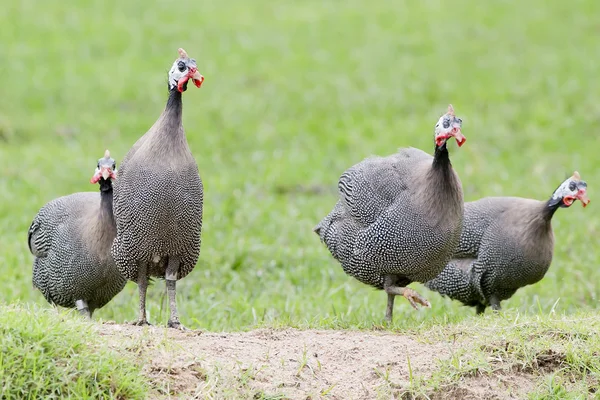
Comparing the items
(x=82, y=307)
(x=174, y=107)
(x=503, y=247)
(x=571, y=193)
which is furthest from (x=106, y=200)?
(x=571, y=193)

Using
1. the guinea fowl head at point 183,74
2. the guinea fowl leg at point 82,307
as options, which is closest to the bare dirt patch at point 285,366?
the guinea fowl leg at point 82,307

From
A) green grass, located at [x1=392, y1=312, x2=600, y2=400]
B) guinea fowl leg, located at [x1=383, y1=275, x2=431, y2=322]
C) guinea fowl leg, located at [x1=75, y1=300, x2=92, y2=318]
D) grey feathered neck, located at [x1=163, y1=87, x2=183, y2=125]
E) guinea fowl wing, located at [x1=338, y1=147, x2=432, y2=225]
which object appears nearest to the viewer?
green grass, located at [x1=392, y1=312, x2=600, y2=400]

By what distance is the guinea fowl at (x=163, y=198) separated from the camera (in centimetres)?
481

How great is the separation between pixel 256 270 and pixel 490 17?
299 inches

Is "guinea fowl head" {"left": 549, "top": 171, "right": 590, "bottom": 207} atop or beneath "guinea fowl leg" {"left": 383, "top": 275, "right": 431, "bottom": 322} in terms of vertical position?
atop

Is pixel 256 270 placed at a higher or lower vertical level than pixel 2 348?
higher

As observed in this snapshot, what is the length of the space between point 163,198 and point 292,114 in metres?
6.42

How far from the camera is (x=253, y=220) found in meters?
8.32

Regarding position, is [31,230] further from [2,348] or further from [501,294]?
[501,294]

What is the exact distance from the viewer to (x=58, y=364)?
3.96 m

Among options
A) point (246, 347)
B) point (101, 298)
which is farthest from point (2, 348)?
point (101, 298)

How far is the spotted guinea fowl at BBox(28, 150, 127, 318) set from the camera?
5531mm

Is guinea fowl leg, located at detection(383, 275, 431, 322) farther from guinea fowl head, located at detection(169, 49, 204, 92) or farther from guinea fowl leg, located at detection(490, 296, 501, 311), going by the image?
guinea fowl head, located at detection(169, 49, 204, 92)

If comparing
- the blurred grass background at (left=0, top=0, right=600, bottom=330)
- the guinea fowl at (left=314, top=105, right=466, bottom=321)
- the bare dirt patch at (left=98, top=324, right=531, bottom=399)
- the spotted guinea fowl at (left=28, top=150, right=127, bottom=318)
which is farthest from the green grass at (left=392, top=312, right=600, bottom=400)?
the spotted guinea fowl at (left=28, top=150, right=127, bottom=318)
